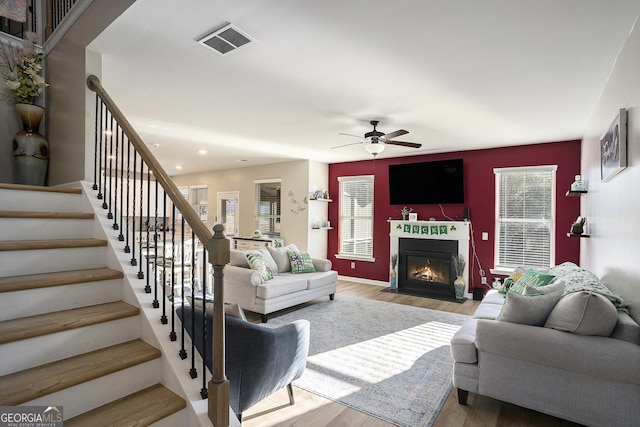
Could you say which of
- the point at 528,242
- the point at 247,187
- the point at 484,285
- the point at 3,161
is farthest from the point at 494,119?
the point at 247,187

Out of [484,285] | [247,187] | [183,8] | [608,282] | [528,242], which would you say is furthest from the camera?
[247,187]

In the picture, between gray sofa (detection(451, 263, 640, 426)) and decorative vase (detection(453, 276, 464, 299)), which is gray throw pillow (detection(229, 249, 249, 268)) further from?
decorative vase (detection(453, 276, 464, 299))

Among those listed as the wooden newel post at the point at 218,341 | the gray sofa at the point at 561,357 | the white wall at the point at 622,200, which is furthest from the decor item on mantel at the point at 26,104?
the white wall at the point at 622,200

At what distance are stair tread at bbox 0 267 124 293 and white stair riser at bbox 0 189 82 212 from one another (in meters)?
0.63

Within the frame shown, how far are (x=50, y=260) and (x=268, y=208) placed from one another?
20.2 ft

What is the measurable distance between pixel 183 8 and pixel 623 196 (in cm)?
318

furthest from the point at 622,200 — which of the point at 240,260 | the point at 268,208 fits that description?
the point at 268,208

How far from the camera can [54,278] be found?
1.89 meters

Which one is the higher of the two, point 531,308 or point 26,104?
point 26,104

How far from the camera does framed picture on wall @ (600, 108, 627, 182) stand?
225 centimetres

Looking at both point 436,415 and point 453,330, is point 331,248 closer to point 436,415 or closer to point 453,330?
point 453,330

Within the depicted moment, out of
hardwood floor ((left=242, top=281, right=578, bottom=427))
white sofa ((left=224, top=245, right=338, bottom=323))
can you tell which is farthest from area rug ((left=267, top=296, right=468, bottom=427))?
white sofa ((left=224, top=245, right=338, bottom=323))

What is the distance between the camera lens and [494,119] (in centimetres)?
416

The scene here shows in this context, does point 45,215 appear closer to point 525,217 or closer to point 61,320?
point 61,320
